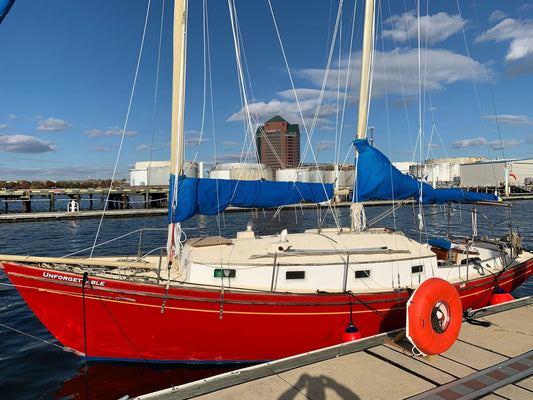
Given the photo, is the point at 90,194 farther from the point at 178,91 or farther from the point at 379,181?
the point at 379,181

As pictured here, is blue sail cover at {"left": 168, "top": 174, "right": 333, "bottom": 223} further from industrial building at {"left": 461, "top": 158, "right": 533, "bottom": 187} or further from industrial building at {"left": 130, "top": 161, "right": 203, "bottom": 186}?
industrial building at {"left": 461, "top": 158, "right": 533, "bottom": 187}

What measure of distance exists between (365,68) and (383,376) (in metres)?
11.2

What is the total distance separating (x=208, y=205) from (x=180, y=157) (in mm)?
1526

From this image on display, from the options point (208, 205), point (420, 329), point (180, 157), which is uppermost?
point (180, 157)

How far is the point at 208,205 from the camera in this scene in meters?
9.68

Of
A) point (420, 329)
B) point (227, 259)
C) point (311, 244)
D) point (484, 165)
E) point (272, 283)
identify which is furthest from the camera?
point (484, 165)

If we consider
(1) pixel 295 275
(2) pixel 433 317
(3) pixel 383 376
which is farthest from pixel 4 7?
(2) pixel 433 317

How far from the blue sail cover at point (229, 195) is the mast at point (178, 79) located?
2.09 feet

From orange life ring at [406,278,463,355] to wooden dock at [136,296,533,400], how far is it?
31 centimetres

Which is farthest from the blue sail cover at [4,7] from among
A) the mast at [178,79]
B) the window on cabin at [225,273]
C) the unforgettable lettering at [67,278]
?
the window on cabin at [225,273]

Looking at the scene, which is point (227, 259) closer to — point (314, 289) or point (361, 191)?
point (314, 289)

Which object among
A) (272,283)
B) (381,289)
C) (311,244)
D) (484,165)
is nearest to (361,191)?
(311,244)

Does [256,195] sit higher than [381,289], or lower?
higher

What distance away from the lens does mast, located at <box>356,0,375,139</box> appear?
13352 mm
